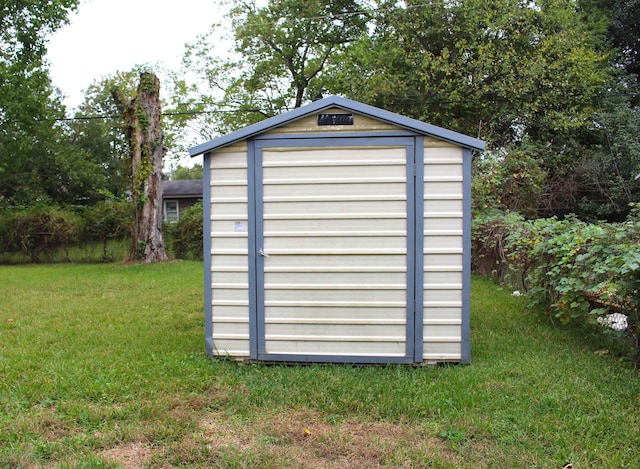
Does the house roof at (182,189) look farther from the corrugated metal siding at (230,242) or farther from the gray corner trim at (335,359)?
the gray corner trim at (335,359)

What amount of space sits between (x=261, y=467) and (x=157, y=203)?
11017mm

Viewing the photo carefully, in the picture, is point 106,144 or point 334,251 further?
point 106,144

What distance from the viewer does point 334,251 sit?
4398 millimetres

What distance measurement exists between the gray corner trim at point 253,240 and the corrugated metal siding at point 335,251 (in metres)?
0.08

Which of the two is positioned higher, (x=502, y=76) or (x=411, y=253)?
(x=502, y=76)

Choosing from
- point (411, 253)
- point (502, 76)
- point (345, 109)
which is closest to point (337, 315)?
point (411, 253)

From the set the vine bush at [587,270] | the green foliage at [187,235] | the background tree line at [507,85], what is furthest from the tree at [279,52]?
the vine bush at [587,270]

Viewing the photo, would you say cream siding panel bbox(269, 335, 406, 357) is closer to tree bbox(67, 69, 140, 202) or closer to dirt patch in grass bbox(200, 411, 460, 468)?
dirt patch in grass bbox(200, 411, 460, 468)

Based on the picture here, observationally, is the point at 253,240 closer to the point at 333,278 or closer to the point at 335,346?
the point at 333,278

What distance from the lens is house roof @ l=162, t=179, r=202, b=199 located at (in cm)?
2811

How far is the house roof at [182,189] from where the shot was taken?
1107 inches

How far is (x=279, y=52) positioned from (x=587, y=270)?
19906 millimetres

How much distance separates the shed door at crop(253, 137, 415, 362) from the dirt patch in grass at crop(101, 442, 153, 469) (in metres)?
1.61

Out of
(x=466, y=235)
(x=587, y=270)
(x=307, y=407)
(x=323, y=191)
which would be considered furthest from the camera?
(x=587, y=270)
